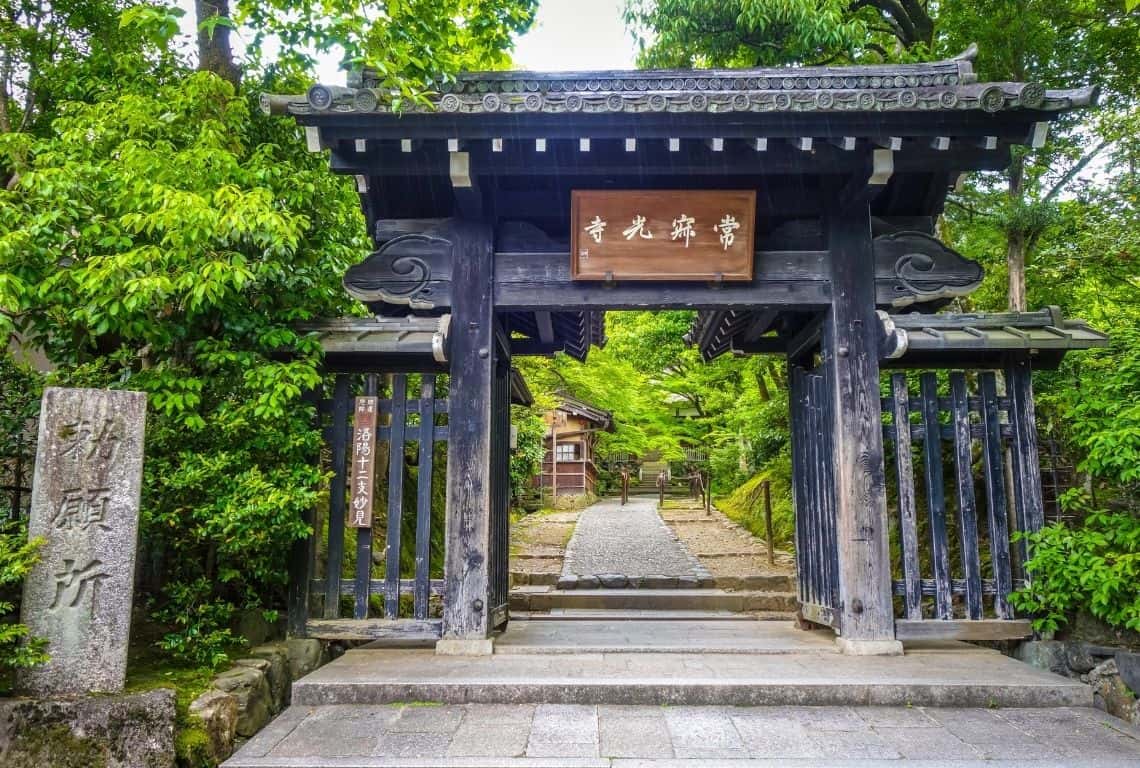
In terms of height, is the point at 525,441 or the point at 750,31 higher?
the point at 750,31

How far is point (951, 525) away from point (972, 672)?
2.94 metres

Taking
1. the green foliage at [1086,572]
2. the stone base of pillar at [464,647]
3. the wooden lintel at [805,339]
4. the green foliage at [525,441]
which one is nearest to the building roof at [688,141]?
the wooden lintel at [805,339]

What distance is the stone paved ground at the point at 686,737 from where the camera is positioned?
3.88 m

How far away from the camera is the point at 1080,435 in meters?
5.58

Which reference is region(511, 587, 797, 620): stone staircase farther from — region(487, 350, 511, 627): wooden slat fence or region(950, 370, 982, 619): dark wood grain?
region(950, 370, 982, 619): dark wood grain

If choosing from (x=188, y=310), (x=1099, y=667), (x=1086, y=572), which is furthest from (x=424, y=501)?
(x=1099, y=667)

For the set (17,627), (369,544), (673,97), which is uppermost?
(673,97)

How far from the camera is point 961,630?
5820mm

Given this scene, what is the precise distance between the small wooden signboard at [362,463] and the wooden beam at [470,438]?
684 mm

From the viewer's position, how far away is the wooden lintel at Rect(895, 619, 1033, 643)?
5812 mm

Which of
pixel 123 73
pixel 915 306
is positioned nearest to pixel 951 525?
pixel 915 306

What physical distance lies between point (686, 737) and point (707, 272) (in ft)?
12.1

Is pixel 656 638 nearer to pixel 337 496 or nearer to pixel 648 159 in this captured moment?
pixel 337 496

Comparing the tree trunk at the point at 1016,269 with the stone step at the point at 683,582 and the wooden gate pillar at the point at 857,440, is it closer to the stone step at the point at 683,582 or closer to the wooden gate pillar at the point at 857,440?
the wooden gate pillar at the point at 857,440
